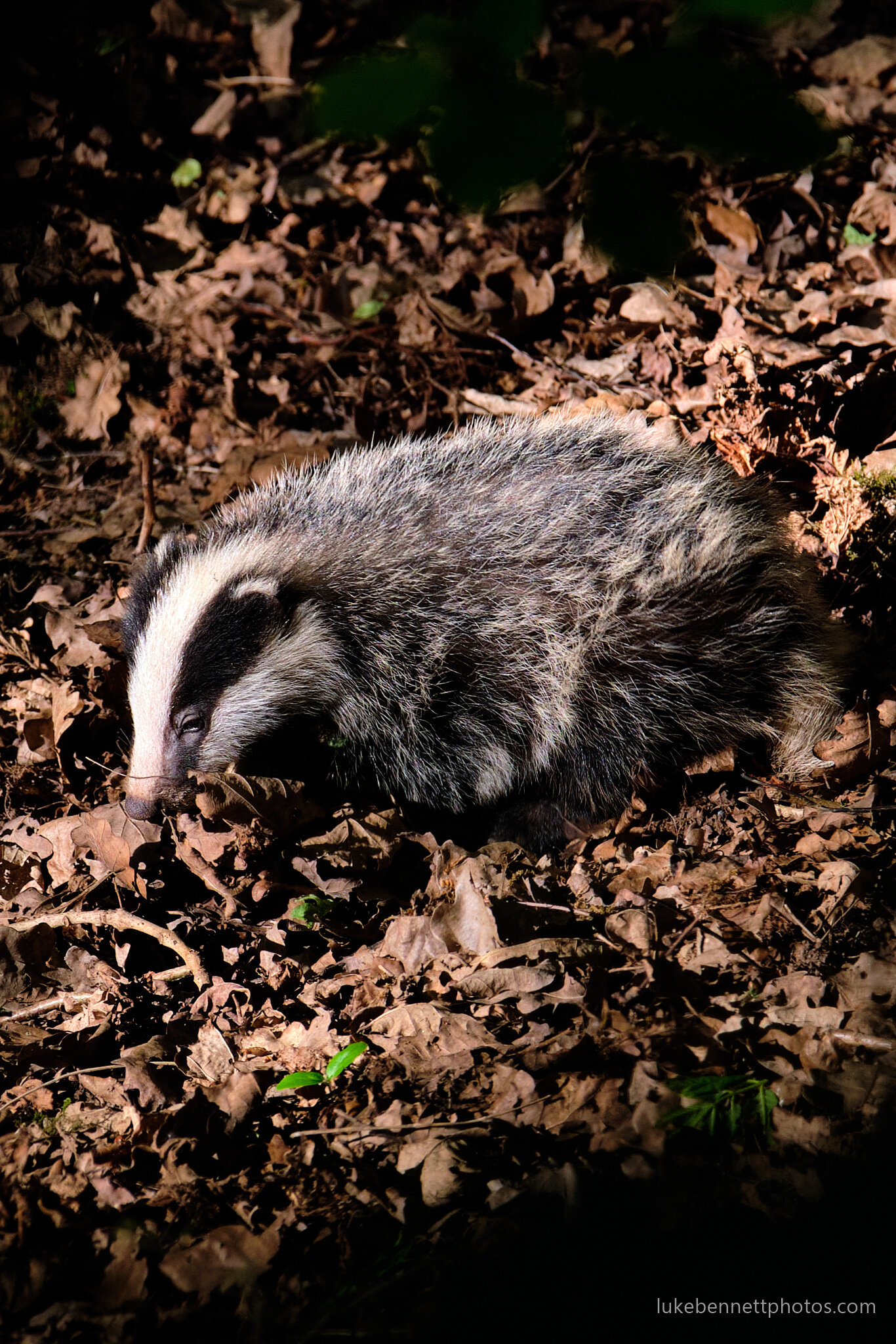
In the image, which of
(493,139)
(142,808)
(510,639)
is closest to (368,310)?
(510,639)

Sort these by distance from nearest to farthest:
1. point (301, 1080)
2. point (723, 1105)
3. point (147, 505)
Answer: point (723, 1105) → point (301, 1080) → point (147, 505)

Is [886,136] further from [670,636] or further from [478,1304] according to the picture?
[478,1304]

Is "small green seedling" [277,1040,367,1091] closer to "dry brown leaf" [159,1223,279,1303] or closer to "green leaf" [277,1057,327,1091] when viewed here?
"green leaf" [277,1057,327,1091]

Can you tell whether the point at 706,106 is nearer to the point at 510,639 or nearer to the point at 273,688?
the point at 510,639

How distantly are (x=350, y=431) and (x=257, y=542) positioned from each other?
1.90 metres

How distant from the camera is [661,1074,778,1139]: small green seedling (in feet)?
8.60

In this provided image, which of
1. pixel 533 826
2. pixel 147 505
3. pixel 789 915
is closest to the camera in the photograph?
pixel 789 915

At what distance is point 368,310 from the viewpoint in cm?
675

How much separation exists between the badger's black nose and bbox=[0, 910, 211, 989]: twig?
443 mm

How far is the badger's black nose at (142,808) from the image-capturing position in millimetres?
4344

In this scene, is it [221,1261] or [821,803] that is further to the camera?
[821,803]

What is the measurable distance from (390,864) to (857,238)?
4.88 m

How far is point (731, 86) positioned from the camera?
1572 mm

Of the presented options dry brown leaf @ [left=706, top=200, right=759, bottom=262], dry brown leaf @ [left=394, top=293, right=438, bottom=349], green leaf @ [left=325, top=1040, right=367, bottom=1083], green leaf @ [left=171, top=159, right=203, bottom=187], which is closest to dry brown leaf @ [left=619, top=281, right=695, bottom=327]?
dry brown leaf @ [left=706, top=200, right=759, bottom=262]
